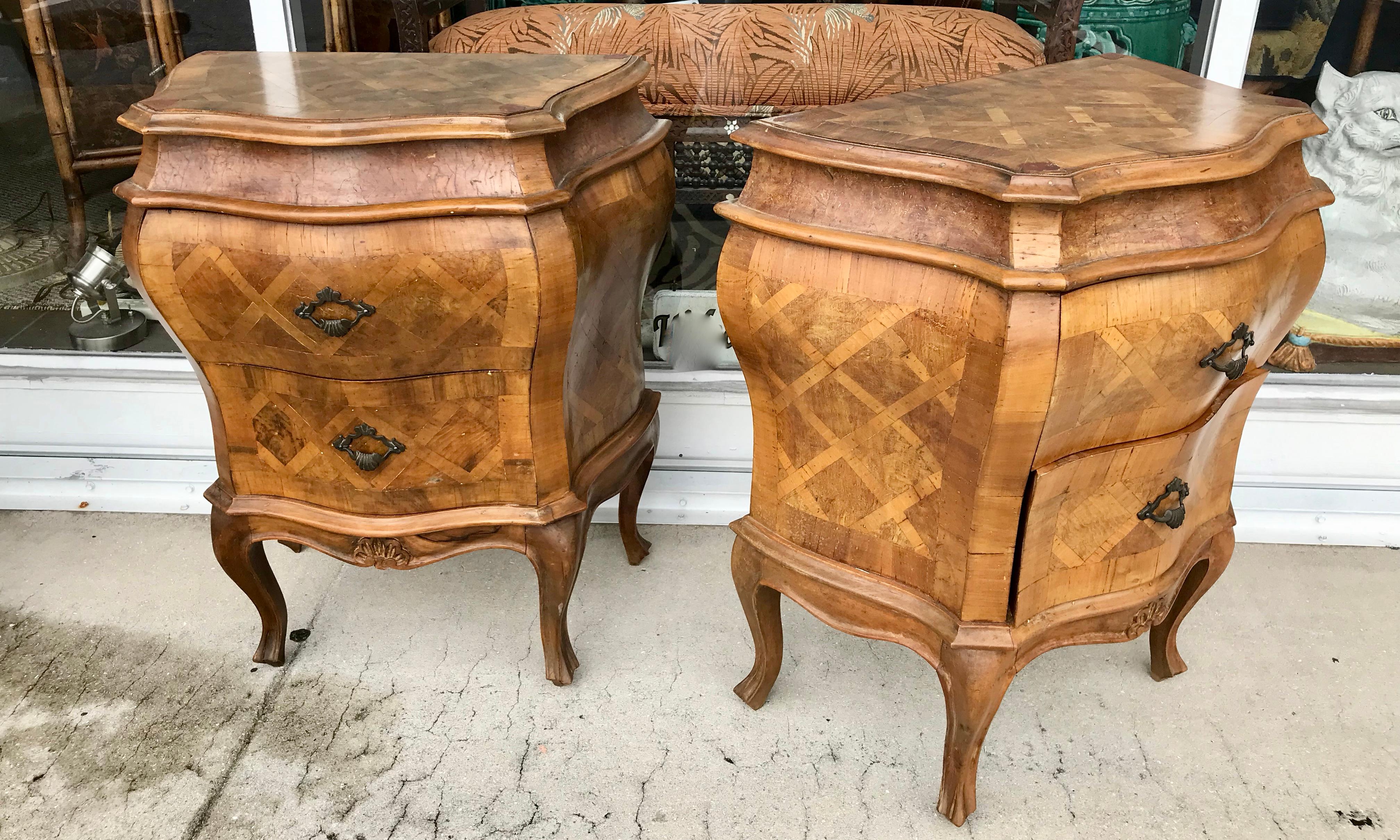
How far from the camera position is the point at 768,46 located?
208 centimetres

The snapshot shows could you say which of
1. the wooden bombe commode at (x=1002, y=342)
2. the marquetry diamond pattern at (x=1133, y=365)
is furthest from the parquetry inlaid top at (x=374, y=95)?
the marquetry diamond pattern at (x=1133, y=365)

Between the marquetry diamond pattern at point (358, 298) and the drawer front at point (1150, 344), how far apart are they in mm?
671

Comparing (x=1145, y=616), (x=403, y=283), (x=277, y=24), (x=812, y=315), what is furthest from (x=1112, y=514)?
(x=277, y=24)

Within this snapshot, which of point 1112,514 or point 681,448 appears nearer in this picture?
point 1112,514

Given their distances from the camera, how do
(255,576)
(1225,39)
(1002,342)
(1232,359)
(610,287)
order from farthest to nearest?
(1225,39), (255,576), (610,287), (1232,359), (1002,342)

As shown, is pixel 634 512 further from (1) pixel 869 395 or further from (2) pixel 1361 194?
(2) pixel 1361 194

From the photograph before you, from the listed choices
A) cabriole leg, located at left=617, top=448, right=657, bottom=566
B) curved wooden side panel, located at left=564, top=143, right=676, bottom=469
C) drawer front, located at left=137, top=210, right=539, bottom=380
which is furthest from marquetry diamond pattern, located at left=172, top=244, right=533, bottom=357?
cabriole leg, located at left=617, top=448, right=657, bottom=566

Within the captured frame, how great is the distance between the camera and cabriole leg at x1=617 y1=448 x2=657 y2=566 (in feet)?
6.41

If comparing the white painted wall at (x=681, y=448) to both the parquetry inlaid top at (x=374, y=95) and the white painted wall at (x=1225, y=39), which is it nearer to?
the white painted wall at (x=1225, y=39)

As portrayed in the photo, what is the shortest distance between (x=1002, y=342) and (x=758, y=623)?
67cm

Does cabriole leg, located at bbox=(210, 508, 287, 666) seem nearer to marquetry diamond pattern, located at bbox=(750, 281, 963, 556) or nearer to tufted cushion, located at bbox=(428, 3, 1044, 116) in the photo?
marquetry diamond pattern, located at bbox=(750, 281, 963, 556)

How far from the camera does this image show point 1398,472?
2.10 meters

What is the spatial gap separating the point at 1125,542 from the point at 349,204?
41.8 inches

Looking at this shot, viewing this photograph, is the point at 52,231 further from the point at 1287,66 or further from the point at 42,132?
the point at 1287,66
